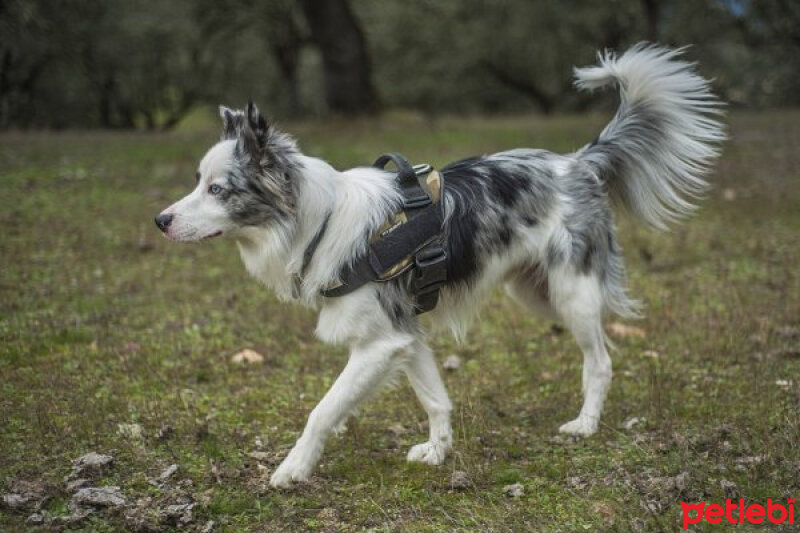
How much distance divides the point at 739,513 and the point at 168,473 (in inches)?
117

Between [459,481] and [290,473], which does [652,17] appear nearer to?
[459,481]

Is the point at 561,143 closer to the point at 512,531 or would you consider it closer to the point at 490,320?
the point at 490,320

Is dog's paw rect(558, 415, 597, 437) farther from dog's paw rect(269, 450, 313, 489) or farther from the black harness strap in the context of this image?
dog's paw rect(269, 450, 313, 489)

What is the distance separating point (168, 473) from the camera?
15.1ft

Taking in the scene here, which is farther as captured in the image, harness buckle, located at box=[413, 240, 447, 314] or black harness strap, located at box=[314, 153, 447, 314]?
harness buckle, located at box=[413, 240, 447, 314]

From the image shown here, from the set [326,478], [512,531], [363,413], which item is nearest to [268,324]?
[363,413]

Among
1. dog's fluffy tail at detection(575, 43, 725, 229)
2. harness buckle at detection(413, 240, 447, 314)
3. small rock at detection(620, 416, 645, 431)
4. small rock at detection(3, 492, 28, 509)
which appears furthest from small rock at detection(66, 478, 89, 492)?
dog's fluffy tail at detection(575, 43, 725, 229)

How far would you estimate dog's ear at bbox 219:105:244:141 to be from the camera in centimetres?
462

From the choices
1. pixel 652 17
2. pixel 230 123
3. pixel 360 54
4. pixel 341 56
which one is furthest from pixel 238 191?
pixel 652 17

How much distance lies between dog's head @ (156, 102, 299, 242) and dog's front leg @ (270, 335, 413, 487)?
902 millimetres

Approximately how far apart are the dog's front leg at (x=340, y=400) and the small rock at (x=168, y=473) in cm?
56

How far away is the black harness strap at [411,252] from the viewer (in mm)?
4641

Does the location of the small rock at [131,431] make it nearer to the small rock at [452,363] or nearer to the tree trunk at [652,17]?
the small rock at [452,363]

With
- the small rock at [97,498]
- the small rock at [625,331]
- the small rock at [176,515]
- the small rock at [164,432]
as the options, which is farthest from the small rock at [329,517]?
the small rock at [625,331]
